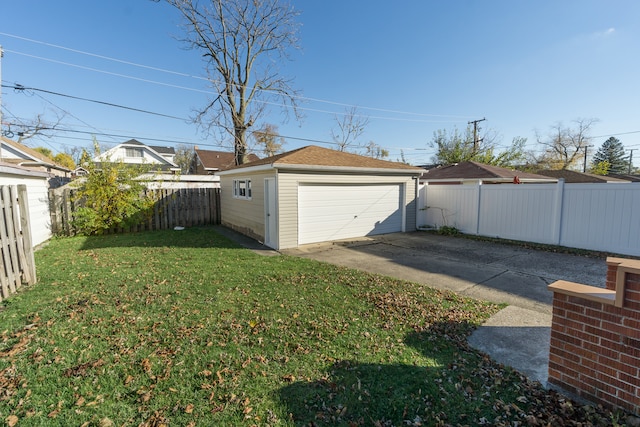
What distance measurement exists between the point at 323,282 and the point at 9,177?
29.1ft

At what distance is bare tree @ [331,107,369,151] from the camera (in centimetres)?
3003

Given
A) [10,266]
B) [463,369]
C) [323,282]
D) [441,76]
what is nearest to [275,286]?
[323,282]

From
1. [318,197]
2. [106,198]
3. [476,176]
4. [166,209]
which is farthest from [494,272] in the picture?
[106,198]

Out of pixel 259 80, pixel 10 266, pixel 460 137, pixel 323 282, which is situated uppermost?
pixel 259 80

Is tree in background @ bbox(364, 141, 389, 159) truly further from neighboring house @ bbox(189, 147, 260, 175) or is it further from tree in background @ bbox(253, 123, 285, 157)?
neighboring house @ bbox(189, 147, 260, 175)

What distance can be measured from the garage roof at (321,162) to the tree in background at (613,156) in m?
56.3

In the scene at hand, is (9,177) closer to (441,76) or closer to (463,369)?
(463,369)

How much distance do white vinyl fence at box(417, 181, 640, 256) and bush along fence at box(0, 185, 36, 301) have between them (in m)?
12.0

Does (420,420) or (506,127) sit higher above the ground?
(506,127)

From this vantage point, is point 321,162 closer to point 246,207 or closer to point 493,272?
point 246,207

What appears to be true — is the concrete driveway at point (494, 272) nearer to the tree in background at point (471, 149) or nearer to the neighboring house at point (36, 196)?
the neighboring house at point (36, 196)

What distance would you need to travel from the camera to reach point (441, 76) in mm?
15820

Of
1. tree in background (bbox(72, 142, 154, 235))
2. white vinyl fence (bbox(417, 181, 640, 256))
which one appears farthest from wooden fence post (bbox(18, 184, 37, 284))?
white vinyl fence (bbox(417, 181, 640, 256))

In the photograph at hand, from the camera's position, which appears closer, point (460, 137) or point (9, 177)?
point (9, 177)
